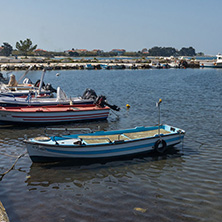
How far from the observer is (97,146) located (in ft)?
48.9

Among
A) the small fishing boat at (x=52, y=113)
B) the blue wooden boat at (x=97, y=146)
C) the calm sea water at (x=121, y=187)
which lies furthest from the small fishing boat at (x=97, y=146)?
the small fishing boat at (x=52, y=113)

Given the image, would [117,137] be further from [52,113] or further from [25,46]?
[25,46]

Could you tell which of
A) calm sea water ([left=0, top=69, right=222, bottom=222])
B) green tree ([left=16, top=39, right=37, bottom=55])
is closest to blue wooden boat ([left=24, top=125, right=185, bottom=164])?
calm sea water ([left=0, top=69, right=222, bottom=222])

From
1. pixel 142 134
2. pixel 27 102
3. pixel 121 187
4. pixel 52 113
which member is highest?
pixel 27 102

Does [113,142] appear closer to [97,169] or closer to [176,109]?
[97,169]

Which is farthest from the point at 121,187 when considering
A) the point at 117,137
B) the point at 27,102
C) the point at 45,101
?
the point at 27,102

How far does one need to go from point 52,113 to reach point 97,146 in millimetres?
9415

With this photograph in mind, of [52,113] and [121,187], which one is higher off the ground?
[52,113]

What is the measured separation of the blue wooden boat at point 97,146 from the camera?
570 inches

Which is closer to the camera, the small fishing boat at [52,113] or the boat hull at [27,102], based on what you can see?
the small fishing boat at [52,113]

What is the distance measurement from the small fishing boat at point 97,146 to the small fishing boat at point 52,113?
735 cm

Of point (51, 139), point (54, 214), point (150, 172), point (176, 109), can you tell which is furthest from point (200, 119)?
point (54, 214)

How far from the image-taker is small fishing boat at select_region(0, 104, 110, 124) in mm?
22234

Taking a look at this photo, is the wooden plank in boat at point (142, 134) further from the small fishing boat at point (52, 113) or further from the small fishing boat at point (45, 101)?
the small fishing boat at point (45, 101)
